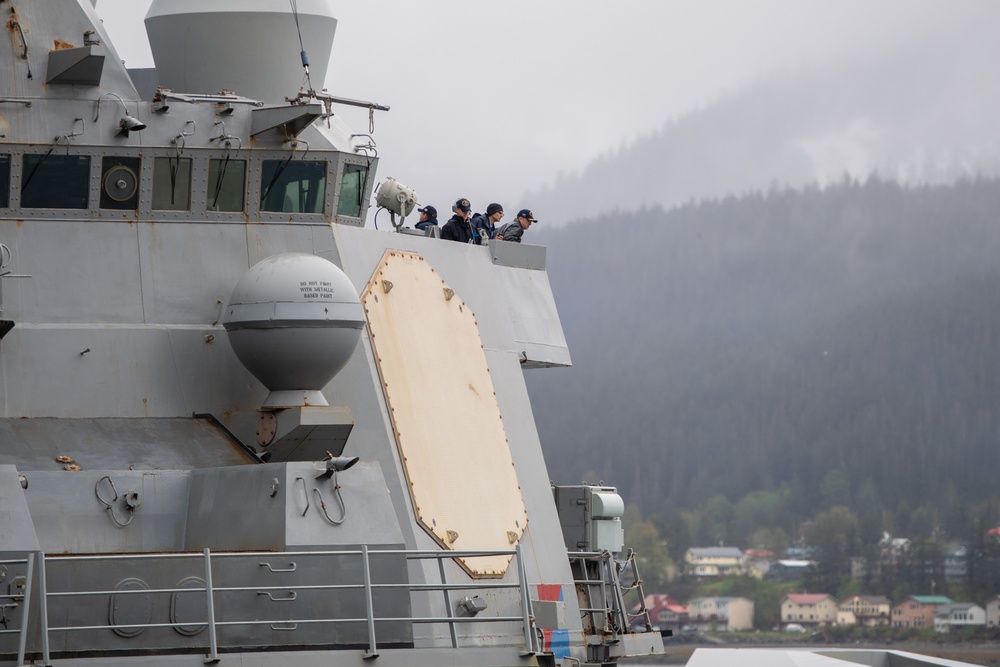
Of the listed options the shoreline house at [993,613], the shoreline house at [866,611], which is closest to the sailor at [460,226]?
the shoreline house at [993,613]

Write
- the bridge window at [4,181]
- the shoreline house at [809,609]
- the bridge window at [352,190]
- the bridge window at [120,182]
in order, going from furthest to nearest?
the shoreline house at [809,609] < the bridge window at [352,190] < the bridge window at [120,182] < the bridge window at [4,181]

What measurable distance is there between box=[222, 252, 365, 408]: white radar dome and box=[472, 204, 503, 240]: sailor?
14.8ft

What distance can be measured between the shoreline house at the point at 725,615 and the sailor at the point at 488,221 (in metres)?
45.2

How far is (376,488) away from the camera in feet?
38.4

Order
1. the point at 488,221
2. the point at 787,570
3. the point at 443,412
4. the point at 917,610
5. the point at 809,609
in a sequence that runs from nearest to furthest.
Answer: the point at 443,412 < the point at 488,221 < the point at 917,610 < the point at 809,609 < the point at 787,570

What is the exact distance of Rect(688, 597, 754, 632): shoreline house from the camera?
6103 centimetres

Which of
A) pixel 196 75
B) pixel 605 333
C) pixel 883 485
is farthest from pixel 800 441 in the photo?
pixel 196 75

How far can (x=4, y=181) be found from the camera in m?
13.6

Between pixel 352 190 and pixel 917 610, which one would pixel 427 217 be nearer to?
pixel 352 190

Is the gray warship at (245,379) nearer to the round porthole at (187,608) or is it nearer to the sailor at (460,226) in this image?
the round porthole at (187,608)

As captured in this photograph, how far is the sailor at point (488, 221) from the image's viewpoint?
57.2 feet

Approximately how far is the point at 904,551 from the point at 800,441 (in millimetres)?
17338

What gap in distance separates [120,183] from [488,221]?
535cm

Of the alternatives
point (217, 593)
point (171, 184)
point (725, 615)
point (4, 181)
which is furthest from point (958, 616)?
point (217, 593)
